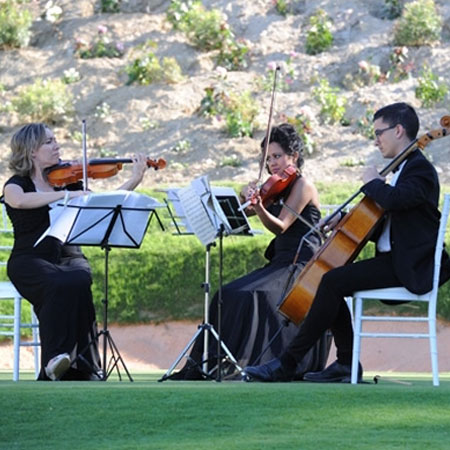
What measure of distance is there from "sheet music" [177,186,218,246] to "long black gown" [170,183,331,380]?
2.38 ft

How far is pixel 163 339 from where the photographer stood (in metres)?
9.91

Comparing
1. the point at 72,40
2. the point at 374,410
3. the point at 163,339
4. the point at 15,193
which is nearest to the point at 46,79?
the point at 72,40

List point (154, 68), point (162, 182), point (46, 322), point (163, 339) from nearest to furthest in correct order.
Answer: point (46, 322)
point (163, 339)
point (162, 182)
point (154, 68)

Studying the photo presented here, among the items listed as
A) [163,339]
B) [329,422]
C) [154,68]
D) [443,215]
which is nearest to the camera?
[329,422]

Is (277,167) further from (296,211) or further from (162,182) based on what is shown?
(162,182)

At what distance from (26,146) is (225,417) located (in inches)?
109

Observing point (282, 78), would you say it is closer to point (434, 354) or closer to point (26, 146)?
point (26, 146)

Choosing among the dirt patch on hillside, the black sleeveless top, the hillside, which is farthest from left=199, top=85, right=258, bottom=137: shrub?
the black sleeveless top

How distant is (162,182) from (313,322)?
733cm

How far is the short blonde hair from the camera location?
7344 millimetres

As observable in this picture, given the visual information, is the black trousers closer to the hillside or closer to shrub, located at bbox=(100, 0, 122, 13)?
the hillside

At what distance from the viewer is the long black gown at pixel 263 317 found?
726 centimetres

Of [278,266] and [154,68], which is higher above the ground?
[154,68]

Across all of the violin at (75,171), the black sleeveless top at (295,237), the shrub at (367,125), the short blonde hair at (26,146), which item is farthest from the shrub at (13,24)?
the black sleeveless top at (295,237)
